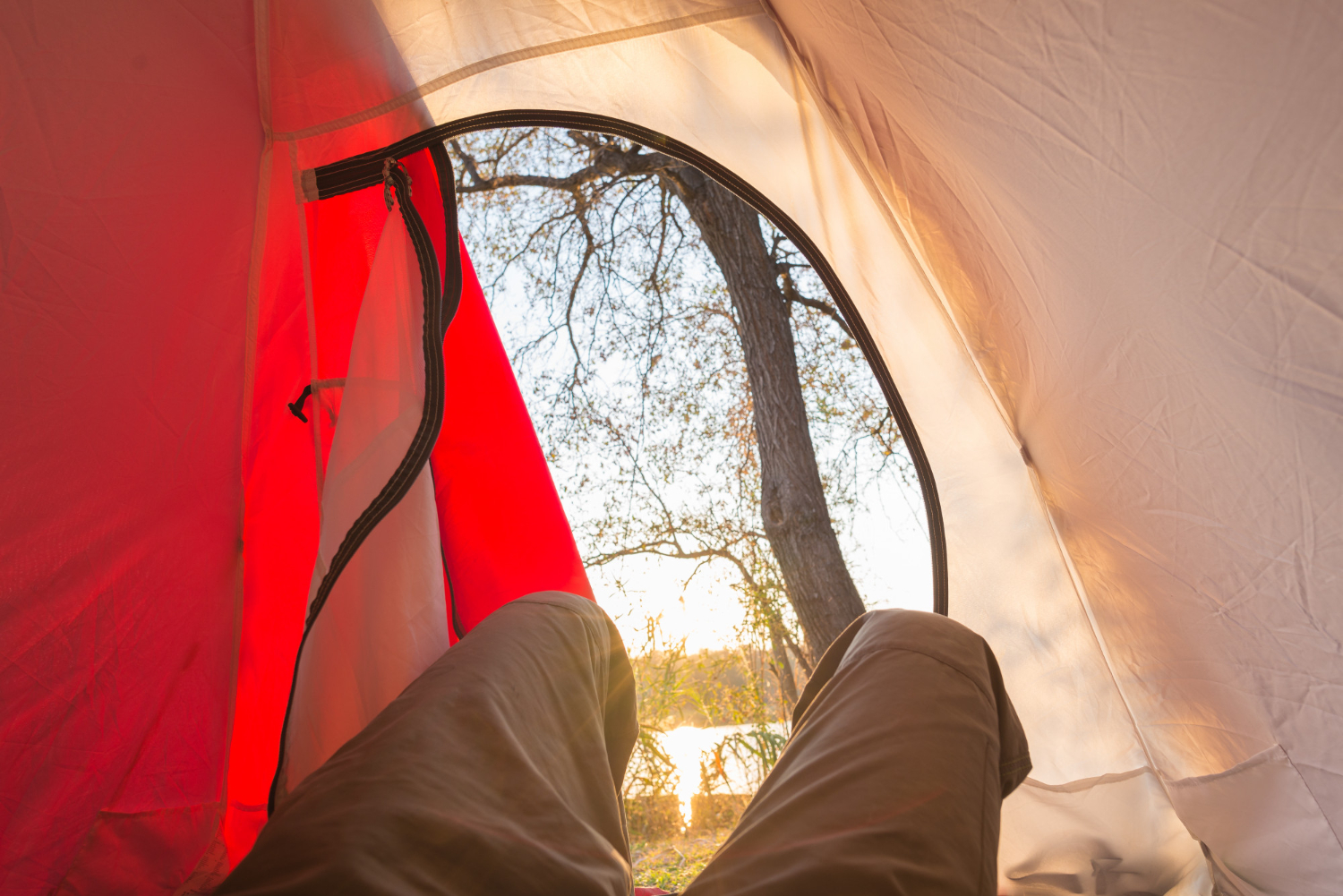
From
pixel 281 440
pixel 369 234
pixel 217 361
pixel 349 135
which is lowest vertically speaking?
pixel 281 440

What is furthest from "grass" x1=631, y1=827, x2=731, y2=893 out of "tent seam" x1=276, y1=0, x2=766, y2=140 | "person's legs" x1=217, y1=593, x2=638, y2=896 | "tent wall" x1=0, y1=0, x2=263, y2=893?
"tent seam" x1=276, y1=0, x2=766, y2=140

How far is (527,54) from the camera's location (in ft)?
4.00

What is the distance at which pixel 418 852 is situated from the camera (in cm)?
53

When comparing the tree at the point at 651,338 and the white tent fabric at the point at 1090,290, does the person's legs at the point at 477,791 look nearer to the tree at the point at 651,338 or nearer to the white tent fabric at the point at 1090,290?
the white tent fabric at the point at 1090,290

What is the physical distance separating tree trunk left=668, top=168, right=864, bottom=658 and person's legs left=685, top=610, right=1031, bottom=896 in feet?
5.50

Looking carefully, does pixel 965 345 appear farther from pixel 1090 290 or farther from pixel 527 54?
pixel 527 54

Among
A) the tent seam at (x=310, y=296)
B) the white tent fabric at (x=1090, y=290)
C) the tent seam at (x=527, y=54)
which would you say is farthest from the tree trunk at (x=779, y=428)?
the tent seam at (x=310, y=296)

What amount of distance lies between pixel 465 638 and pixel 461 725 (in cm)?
16

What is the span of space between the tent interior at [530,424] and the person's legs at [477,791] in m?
0.27

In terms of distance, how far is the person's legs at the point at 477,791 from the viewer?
512mm

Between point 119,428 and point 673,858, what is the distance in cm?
275

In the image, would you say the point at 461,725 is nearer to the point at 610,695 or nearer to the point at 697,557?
the point at 610,695

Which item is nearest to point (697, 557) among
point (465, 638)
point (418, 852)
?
point (465, 638)

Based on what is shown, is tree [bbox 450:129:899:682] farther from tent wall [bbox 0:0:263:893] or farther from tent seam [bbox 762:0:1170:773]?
tent wall [bbox 0:0:263:893]
